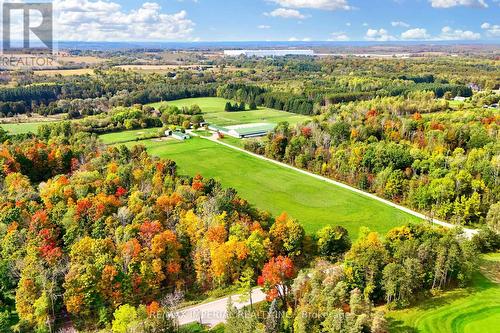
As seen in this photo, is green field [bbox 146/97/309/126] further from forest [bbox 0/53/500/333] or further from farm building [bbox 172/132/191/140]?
forest [bbox 0/53/500/333]

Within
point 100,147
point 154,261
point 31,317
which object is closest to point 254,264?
point 154,261

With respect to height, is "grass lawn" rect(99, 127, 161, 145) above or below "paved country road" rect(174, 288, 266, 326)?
above

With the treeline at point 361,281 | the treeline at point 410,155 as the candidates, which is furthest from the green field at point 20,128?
the treeline at point 361,281

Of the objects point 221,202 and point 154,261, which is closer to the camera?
point 154,261

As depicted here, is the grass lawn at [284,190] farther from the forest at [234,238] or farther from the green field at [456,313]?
the green field at [456,313]

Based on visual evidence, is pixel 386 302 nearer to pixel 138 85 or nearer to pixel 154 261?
pixel 154 261

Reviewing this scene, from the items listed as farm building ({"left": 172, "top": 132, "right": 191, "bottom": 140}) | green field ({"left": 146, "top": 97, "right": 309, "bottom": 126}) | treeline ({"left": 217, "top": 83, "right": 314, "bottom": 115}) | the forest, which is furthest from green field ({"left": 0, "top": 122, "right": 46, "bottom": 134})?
treeline ({"left": 217, "top": 83, "right": 314, "bottom": 115})
